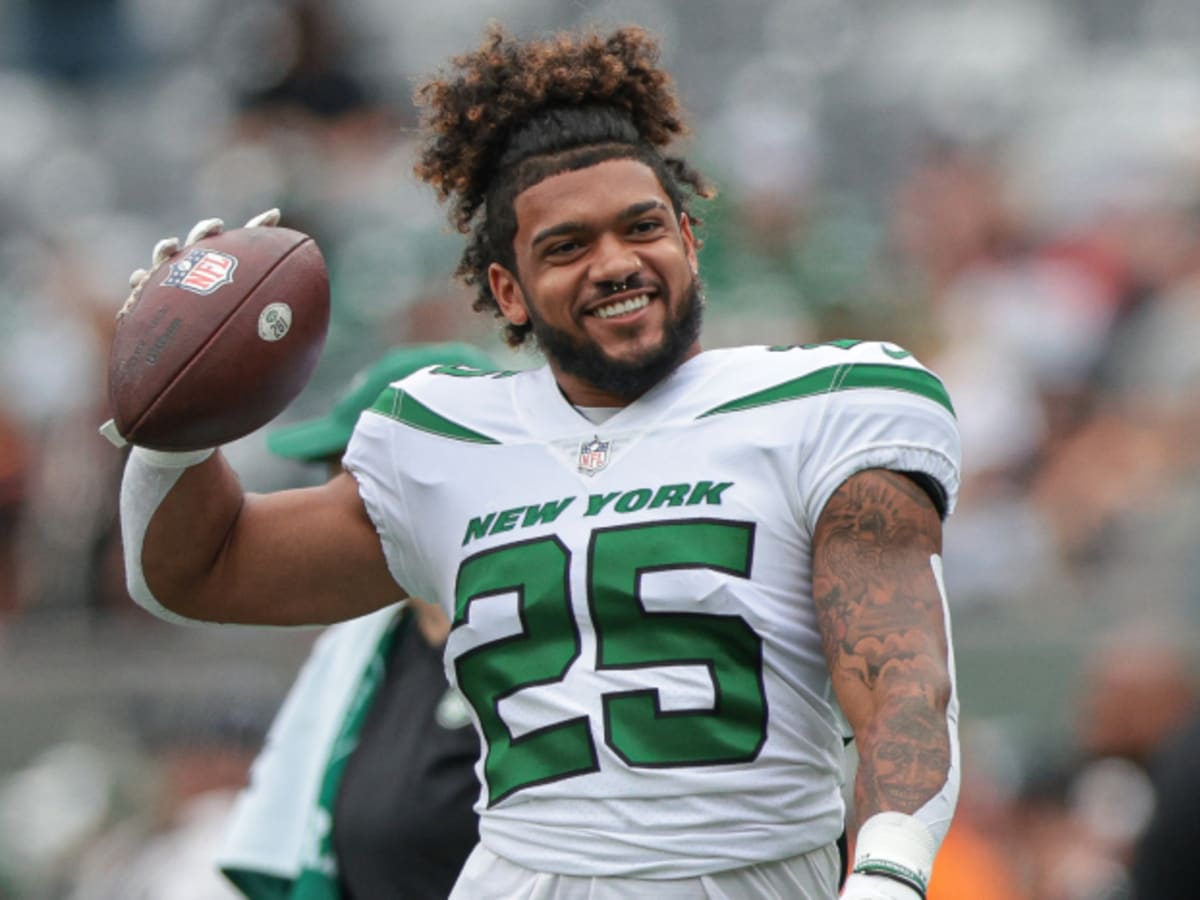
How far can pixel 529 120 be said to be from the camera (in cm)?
304

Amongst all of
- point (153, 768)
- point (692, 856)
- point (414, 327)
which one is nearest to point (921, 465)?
point (692, 856)

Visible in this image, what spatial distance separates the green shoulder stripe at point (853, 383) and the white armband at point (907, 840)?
0.53 meters

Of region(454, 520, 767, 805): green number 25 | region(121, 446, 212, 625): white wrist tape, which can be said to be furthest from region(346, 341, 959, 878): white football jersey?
region(121, 446, 212, 625): white wrist tape

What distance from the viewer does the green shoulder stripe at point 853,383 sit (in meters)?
2.70

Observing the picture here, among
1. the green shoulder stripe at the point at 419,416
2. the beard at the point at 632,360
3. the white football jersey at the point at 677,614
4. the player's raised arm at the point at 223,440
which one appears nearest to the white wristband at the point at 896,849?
the white football jersey at the point at 677,614

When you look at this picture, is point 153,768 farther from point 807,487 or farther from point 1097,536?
point 807,487

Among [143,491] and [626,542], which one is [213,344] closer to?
[143,491]

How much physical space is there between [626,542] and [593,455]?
18 centimetres

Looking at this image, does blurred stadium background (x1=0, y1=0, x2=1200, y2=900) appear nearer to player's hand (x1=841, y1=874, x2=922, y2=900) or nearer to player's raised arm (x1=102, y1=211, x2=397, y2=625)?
player's raised arm (x1=102, y1=211, x2=397, y2=625)

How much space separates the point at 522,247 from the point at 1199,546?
3681 millimetres

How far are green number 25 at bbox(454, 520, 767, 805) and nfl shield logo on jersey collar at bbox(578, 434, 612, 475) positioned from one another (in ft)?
0.40

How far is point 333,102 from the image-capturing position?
897cm

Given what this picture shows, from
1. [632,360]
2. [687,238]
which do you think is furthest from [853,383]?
[687,238]

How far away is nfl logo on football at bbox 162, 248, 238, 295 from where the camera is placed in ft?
9.46
